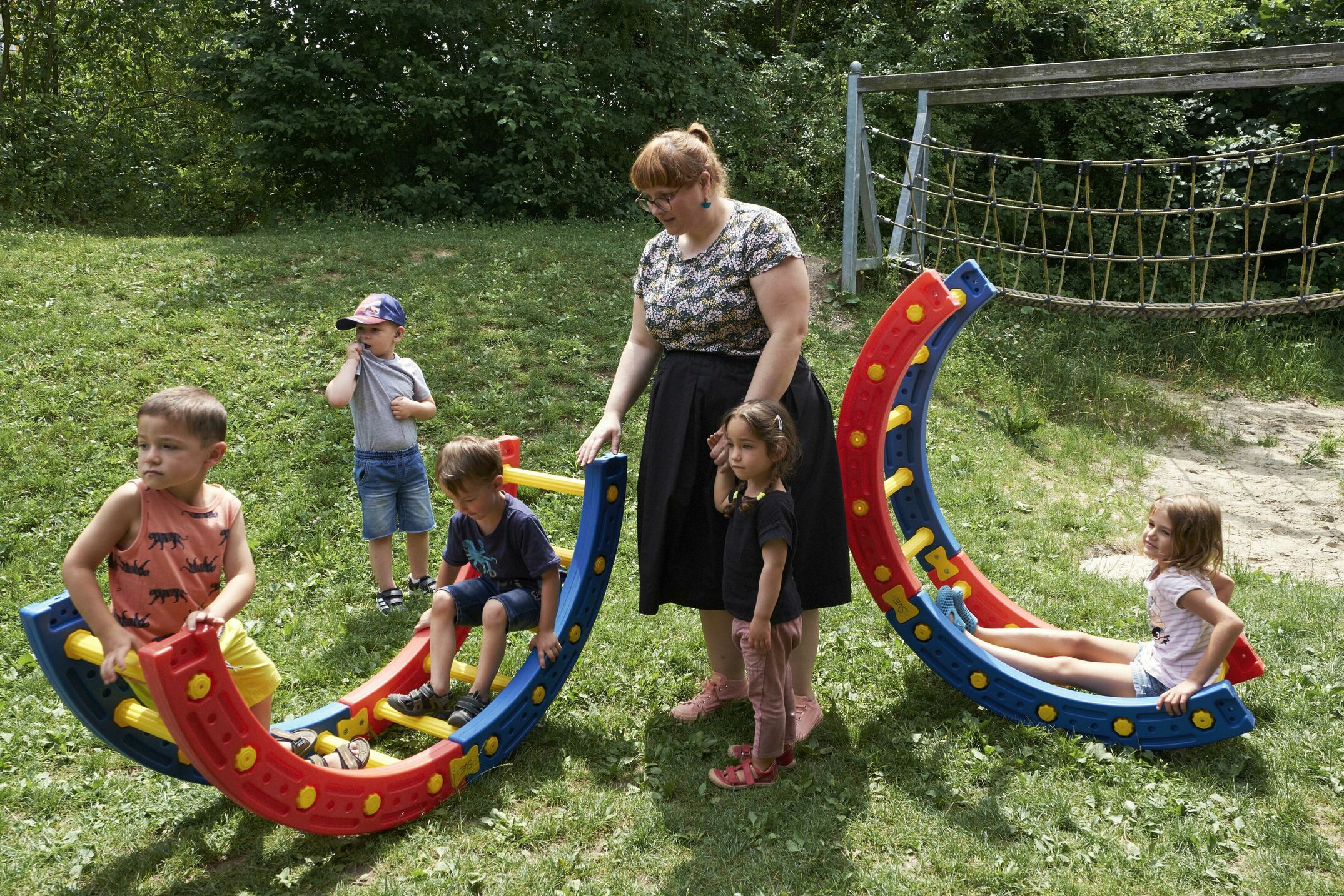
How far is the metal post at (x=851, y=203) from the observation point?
374 inches

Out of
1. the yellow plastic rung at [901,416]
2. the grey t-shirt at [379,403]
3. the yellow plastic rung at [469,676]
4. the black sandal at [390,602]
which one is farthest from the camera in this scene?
the black sandal at [390,602]

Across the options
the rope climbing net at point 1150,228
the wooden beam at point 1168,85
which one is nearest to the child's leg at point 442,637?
the wooden beam at point 1168,85

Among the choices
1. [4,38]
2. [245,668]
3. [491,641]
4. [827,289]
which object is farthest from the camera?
[4,38]

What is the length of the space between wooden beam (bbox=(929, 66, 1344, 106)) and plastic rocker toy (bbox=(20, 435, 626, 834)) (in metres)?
6.44

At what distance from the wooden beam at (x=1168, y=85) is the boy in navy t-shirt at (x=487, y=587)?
6.66 m

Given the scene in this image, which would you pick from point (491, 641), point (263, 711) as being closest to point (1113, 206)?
point (491, 641)

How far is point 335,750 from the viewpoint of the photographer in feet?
10.9

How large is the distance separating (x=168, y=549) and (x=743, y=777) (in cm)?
193

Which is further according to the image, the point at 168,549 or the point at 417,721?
the point at 417,721

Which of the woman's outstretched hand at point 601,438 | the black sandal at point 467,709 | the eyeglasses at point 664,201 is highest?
the eyeglasses at point 664,201

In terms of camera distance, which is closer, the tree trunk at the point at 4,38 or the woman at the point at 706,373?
the woman at the point at 706,373

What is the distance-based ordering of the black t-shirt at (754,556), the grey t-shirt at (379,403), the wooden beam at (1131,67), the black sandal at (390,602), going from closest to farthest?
1. the black t-shirt at (754,556)
2. the grey t-shirt at (379,403)
3. the black sandal at (390,602)
4. the wooden beam at (1131,67)

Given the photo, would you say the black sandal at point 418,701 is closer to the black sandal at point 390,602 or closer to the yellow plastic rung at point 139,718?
the yellow plastic rung at point 139,718

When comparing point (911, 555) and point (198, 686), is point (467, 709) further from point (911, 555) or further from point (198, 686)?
point (911, 555)
